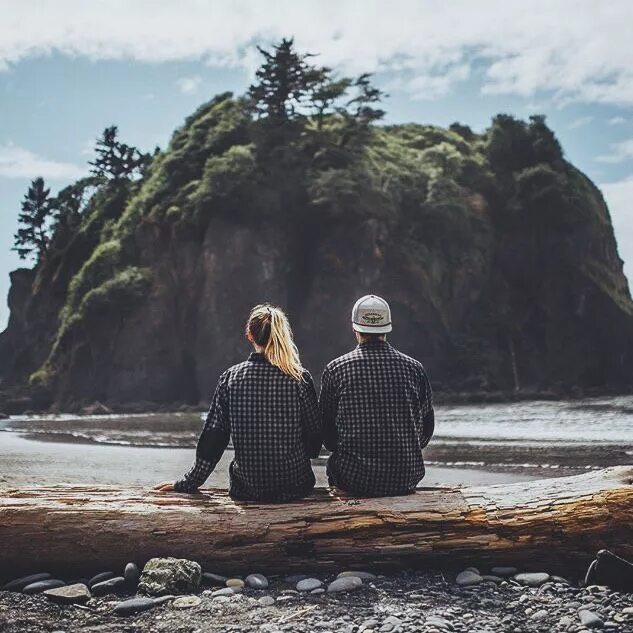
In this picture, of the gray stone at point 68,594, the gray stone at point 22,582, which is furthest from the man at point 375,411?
the gray stone at point 22,582

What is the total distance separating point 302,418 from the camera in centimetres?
614

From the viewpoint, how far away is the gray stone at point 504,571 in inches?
217

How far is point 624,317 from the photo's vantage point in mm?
68312

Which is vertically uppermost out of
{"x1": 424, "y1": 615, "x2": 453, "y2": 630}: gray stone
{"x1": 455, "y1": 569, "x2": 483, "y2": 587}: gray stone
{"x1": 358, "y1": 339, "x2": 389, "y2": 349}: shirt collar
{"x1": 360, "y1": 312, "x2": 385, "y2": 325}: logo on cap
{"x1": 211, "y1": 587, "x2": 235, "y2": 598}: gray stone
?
{"x1": 360, "y1": 312, "x2": 385, "y2": 325}: logo on cap

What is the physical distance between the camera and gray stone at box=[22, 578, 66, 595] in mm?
5410

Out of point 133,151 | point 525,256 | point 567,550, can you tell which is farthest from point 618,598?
point 133,151

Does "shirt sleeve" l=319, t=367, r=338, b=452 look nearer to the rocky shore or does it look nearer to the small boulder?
the rocky shore

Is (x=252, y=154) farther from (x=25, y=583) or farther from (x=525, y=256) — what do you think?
(x=25, y=583)

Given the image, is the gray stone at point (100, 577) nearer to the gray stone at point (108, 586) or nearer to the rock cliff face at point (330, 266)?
the gray stone at point (108, 586)

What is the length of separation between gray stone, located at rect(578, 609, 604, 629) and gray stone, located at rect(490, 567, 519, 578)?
95cm

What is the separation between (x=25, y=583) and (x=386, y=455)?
9.63 feet

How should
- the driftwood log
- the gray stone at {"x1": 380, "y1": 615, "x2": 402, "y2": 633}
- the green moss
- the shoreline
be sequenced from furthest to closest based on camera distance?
the green moss < the shoreline < the driftwood log < the gray stone at {"x1": 380, "y1": 615, "x2": 402, "y2": 633}

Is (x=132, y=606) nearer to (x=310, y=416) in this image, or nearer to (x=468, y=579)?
(x=310, y=416)

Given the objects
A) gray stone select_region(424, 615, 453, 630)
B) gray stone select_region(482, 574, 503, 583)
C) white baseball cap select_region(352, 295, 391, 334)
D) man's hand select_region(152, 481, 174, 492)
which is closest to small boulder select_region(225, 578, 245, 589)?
man's hand select_region(152, 481, 174, 492)
